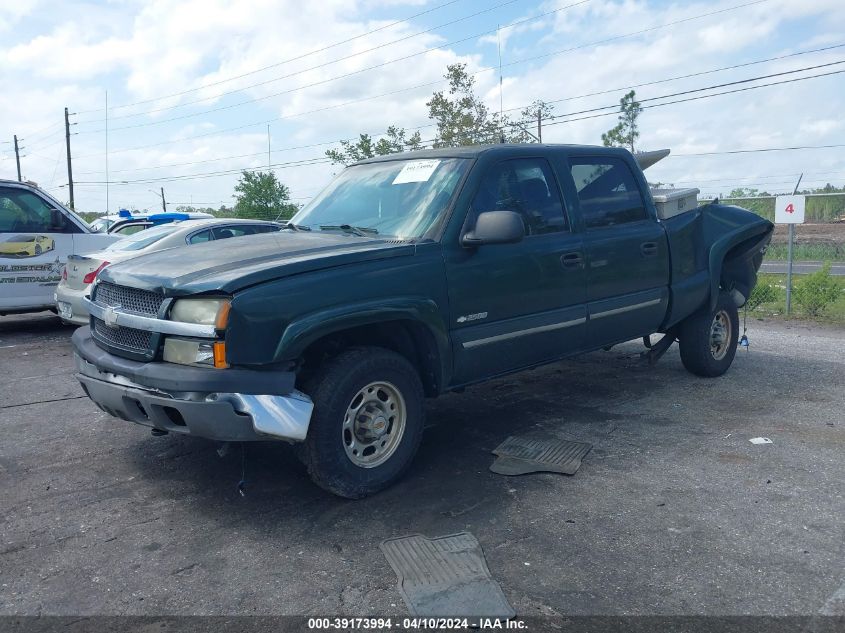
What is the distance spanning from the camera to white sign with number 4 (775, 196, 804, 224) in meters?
11.2

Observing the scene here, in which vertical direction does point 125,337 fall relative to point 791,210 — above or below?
below

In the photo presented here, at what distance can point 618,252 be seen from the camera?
5.58 m

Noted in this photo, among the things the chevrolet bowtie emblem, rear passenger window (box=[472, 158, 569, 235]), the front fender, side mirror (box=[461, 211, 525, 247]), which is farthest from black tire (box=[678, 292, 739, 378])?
the chevrolet bowtie emblem

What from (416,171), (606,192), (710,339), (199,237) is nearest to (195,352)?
(416,171)

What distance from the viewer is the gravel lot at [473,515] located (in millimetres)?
3176

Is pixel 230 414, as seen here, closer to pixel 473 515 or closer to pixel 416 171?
pixel 473 515

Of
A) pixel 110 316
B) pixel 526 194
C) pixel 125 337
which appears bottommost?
pixel 125 337

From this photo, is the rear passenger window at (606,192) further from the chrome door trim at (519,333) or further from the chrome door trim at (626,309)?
the chrome door trim at (519,333)

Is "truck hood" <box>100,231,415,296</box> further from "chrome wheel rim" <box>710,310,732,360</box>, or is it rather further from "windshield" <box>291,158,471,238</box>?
"chrome wheel rim" <box>710,310,732,360</box>

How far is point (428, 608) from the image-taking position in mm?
3043

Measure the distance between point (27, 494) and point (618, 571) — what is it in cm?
329

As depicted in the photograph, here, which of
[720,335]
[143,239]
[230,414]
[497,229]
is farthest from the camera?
[143,239]

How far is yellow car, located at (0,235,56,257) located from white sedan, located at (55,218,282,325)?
77 centimetres

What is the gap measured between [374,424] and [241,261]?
1150 mm
